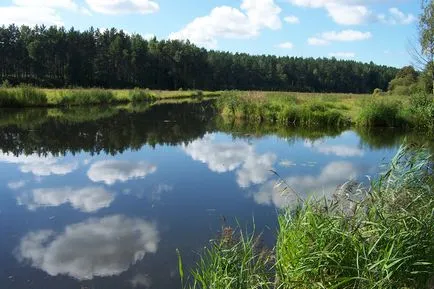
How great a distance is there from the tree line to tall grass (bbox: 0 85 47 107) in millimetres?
31340

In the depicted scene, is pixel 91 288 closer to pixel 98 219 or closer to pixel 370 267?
pixel 98 219

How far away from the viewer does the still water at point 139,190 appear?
23.4 feet

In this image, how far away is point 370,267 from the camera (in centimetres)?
468

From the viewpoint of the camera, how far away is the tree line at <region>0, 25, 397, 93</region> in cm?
7388

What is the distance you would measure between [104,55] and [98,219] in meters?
75.9

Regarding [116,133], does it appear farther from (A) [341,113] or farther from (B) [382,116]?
(B) [382,116]

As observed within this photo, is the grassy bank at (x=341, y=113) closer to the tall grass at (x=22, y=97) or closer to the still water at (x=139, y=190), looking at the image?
the still water at (x=139, y=190)

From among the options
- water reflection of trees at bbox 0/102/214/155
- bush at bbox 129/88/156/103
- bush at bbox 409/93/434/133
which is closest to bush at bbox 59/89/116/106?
bush at bbox 129/88/156/103

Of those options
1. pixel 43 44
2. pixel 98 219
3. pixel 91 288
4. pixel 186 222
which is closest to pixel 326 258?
pixel 91 288

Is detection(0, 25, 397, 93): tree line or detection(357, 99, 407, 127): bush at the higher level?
detection(0, 25, 397, 93): tree line

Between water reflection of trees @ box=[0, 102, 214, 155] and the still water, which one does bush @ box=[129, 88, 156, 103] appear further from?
the still water

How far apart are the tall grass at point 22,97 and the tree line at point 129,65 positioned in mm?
31340

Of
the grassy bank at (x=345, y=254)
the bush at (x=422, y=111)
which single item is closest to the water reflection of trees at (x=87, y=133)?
the bush at (x=422, y=111)

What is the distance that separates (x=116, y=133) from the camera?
22.7 metres
